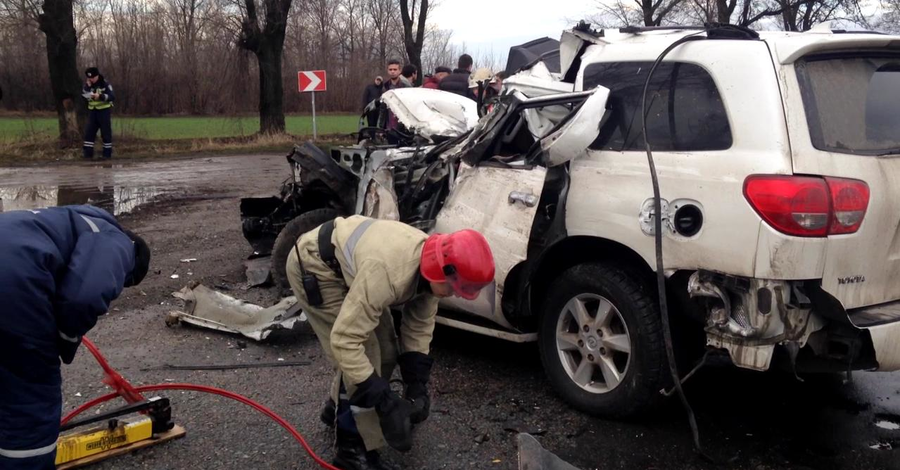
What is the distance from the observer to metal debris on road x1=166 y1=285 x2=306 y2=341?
5121 millimetres

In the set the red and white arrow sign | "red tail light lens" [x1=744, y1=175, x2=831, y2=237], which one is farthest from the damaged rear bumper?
the red and white arrow sign

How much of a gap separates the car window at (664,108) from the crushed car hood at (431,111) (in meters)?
2.09

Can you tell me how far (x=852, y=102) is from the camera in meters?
3.43

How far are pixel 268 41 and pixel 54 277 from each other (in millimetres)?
20782

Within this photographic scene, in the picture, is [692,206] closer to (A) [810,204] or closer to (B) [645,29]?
(A) [810,204]

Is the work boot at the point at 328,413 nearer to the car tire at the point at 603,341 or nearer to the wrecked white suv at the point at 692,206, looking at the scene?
the wrecked white suv at the point at 692,206

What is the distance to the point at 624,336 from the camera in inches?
148

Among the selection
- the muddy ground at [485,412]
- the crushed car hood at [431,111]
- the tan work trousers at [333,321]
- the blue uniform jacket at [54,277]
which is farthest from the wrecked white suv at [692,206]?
the blue uniform jacket at [54,277]

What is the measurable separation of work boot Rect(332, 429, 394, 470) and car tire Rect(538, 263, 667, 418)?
111 centimetres

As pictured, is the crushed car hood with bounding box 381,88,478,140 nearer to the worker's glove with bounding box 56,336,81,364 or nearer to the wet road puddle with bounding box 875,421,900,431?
the wet road puddle with bounding box 875,421,900,431

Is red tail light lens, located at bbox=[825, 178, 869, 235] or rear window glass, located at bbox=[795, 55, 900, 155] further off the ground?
rear window glass, located at bbox=[795, 55, 900, 155]

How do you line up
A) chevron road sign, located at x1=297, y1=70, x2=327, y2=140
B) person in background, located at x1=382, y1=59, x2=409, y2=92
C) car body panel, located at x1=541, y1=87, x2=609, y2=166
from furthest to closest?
chevron road sign, located at x1=297, y1=70, x2=327, y2=140 → person in background, located at x1=382, y1=59, x2=409, y2=92 → car body panel, located at x1=541, y1=87, x2=609, y2=166

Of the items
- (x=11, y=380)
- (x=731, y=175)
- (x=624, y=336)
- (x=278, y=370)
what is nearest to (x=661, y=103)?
(x=731, y=175)

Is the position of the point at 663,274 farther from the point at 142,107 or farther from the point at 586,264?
the point at 142,107
